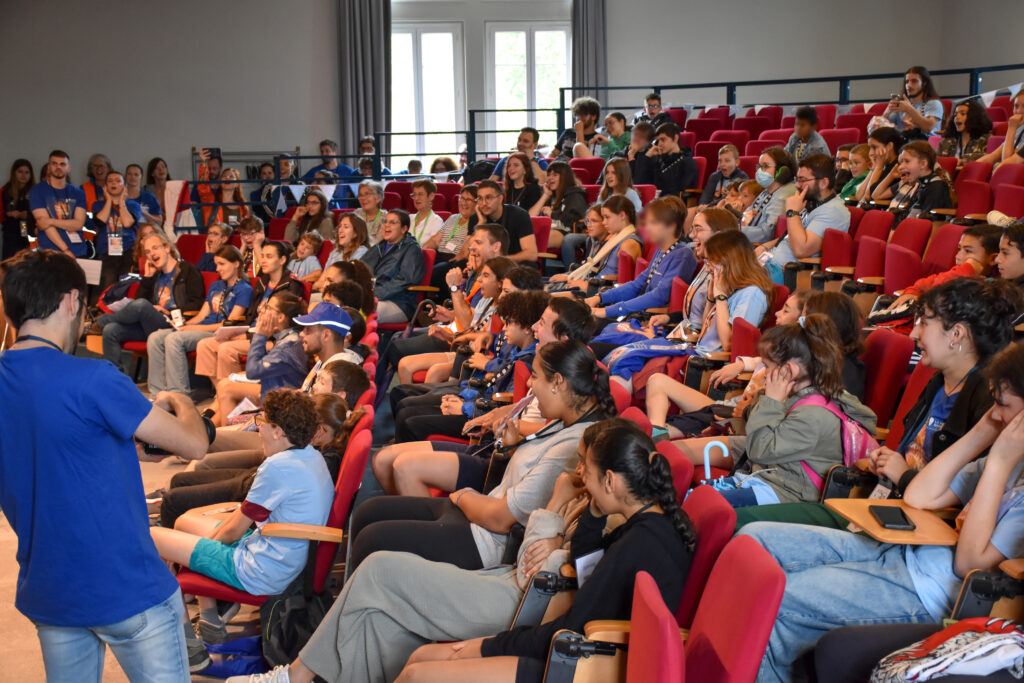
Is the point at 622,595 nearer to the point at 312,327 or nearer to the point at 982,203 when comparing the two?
the point at 312,327

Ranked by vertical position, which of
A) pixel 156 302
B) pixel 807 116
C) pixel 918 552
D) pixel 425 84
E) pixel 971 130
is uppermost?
pixel 425 84

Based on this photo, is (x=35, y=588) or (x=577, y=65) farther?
(x=577, y=65)

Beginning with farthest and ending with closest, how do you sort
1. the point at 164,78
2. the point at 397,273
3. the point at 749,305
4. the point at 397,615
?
the point at 164,78 < the point at 397,273 < the point at 749,305 < the point at 397,615

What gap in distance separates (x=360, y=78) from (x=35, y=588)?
36.7ft

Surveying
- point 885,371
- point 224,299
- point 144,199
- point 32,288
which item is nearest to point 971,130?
point 885,371

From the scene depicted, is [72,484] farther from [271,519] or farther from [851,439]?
[851,439]

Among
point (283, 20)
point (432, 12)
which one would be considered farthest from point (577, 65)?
point (283, 20)

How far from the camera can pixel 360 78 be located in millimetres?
12234

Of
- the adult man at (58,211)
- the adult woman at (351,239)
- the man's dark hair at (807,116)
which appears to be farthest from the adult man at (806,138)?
the adult man at (58,211)

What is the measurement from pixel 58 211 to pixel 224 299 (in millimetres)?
2428

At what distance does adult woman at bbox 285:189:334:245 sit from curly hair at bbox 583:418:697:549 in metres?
5.36

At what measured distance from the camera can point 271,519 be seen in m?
2.70

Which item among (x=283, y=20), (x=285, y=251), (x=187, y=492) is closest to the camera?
(x=187, y=492)

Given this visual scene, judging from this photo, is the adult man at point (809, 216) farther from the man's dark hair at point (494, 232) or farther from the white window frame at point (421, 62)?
the white window frame at point (421, 62)
